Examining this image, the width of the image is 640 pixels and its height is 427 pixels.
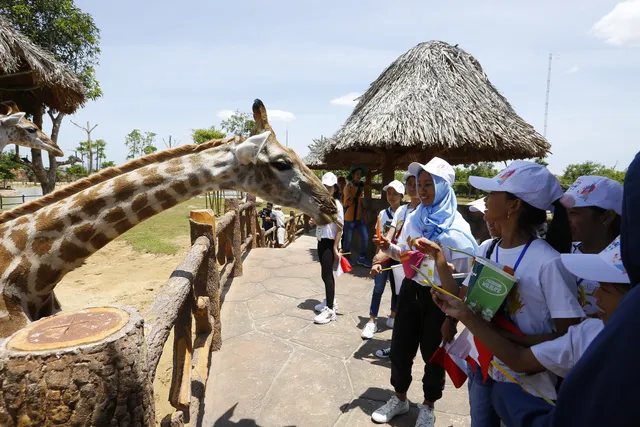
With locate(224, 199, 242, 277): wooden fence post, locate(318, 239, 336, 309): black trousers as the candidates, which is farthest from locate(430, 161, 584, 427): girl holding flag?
locate(224, 199, 242, 277): wooden fence post

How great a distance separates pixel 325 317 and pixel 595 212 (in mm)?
3164

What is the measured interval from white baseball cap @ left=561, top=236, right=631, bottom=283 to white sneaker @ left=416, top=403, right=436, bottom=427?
1.92 meters

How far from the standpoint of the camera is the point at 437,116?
692 centimetres

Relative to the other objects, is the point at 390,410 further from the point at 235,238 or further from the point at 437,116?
the point at 437,116

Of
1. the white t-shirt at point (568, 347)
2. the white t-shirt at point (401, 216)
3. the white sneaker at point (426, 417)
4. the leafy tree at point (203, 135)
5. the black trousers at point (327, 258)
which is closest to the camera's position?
the white t-shirt at point (568, 347)

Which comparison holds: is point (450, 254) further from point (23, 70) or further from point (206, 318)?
point (23, 70)

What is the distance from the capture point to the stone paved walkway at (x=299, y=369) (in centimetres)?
270

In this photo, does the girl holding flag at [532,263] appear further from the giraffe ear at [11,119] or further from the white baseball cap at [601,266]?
the giraffe ear at [11,119]

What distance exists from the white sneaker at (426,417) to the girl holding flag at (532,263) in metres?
0.89

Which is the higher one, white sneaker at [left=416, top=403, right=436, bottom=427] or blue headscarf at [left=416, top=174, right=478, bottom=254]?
blue headscarf at [left=416, top=174, right=478, bottom=254]

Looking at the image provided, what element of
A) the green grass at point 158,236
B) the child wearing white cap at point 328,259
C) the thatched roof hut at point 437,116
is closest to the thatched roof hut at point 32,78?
the green grass at point 158,236

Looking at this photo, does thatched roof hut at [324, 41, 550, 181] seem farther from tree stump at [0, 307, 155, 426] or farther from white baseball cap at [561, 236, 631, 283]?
tree stump at [0, 307, 155, 426]

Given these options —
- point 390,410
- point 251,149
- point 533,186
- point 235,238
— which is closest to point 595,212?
point 533,186

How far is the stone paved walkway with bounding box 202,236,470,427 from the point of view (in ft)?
8.86
